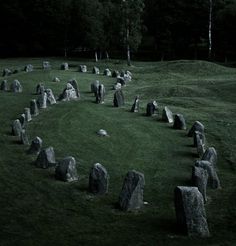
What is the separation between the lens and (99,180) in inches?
605

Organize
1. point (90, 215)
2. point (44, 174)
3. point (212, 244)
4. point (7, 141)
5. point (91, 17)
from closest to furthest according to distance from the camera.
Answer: point (212, 244) → point (90, 215) → point (44, 174) → point (7, 141) → point (91, 17)

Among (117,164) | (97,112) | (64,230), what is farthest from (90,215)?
(97,112)

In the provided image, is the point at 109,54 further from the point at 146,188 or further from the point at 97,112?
the point at 146,188

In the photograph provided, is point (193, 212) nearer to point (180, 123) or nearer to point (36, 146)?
point (36, 146)

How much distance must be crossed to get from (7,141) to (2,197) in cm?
→ 670

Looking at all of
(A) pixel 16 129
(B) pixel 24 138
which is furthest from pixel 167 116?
(B) pixel 24 138

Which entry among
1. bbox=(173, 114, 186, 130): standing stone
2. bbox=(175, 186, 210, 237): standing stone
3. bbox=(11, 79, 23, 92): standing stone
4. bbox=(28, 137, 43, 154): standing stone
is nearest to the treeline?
bbox=(11, 79, 23, 92): standing stone

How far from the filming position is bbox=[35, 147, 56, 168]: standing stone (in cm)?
1784

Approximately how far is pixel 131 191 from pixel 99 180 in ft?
4.91

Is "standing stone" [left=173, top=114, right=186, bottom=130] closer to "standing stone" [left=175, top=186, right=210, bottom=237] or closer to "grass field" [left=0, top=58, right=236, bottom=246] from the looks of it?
"grass field" [left=0, top=58, right=236, bottom=246]

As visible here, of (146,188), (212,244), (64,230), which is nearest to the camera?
(212,244)

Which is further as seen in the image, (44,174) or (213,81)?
(213,81)

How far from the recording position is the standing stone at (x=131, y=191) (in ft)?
46.4

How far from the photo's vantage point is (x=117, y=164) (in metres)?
18.5
